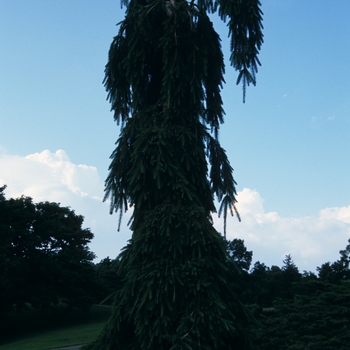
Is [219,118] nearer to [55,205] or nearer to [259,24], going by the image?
[259,24]

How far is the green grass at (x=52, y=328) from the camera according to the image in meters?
21.2

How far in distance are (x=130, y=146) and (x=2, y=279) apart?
1913 cm

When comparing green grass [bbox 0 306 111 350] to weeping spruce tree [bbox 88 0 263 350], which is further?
green grass [bbox 0 306 111 350]

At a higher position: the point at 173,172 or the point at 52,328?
the point at 173,172

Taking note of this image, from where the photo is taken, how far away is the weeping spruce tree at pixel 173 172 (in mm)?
6551

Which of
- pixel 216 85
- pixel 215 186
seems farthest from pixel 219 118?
pixel 215 186

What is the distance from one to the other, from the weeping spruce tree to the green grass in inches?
575

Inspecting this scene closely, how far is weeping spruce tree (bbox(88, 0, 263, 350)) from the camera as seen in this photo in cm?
655

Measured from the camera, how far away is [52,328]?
89.7 ft

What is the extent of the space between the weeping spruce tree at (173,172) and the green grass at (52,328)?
14.6m

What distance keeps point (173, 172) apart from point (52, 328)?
23.4 metres

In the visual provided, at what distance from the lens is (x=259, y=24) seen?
8.27m

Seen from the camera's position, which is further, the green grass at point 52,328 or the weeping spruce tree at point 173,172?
the green grass at point 52,328

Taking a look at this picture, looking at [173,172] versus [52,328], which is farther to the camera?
[52,328]
